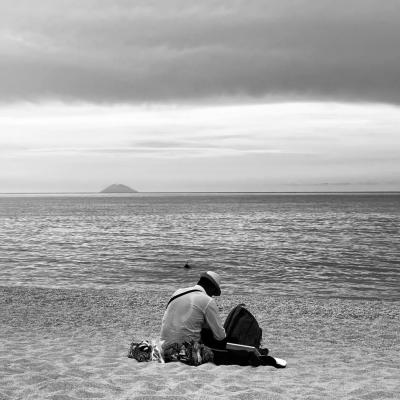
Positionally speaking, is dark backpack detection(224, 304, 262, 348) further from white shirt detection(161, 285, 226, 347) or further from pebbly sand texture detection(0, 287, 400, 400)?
pebbly sand texture detection(0, 287, 400, 400)

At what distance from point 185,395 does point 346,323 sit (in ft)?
25.8

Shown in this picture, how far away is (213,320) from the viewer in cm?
827

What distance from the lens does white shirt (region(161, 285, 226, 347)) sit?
821 cm

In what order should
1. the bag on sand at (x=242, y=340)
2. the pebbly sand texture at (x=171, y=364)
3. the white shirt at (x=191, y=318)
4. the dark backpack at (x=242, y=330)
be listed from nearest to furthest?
the pebbly sand texture at (x=171, y=364), the white shirt at (x=191, y=318), the bag on sand at (x=242, y=340), the dark backpack at (x=242, y=330)

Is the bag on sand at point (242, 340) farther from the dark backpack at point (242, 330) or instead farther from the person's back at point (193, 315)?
the person's back at point (193, 315)

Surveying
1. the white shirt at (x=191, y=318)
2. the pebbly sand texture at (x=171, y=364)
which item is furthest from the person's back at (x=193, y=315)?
the pebbly sand texture at (x=171, y=364)

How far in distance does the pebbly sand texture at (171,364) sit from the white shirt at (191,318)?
0.52 metres

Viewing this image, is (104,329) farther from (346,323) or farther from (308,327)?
(346,323)

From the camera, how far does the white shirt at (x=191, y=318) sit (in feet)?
26.9

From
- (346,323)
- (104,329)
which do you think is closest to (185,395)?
(104,329)

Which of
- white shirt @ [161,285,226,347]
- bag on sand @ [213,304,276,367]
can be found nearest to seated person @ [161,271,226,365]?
white shirt @ [161,285,226,347]

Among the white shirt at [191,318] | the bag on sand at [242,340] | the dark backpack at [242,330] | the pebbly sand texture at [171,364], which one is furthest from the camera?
the dark backpack at [242,330]

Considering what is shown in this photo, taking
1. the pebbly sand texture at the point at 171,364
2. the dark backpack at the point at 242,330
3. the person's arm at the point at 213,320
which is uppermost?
the person's arm at the point at 213,320

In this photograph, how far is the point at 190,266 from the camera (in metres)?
31.0
